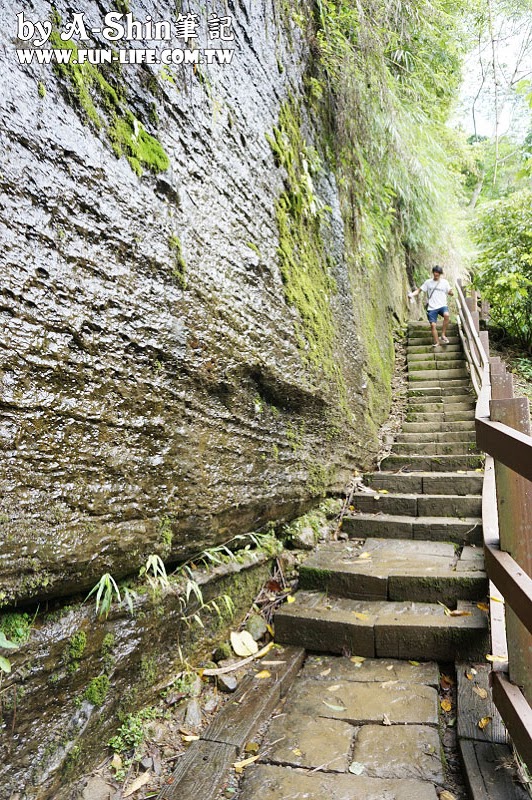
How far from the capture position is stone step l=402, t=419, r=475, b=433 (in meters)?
5.53

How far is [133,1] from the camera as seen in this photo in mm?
2424

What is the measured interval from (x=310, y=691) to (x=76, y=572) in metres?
1.45

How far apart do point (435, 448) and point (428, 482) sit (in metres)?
0.84

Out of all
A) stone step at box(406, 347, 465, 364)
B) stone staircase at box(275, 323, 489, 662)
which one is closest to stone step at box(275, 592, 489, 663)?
stone staircase at box(275, 323, 489, 662)

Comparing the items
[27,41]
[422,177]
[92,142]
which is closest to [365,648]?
[92,142]

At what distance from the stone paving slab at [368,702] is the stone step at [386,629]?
24cm

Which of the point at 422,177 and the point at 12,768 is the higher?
the point at 422,177

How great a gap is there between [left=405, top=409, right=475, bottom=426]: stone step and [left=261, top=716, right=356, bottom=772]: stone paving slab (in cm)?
416

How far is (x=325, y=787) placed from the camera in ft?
6.01

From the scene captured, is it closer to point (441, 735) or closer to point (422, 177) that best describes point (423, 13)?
point (422, 177)

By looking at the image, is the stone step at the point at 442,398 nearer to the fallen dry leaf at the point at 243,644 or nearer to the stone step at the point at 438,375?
the stone step at the point at 438,375

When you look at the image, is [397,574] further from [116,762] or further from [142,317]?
[142,317]

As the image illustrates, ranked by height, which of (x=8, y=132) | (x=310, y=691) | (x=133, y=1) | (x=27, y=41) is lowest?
(x=310, y=691)

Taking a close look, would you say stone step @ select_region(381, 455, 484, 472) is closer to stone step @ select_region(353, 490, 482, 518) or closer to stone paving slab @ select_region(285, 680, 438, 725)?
stone step @ select_region(353, 490, 482, 518)
